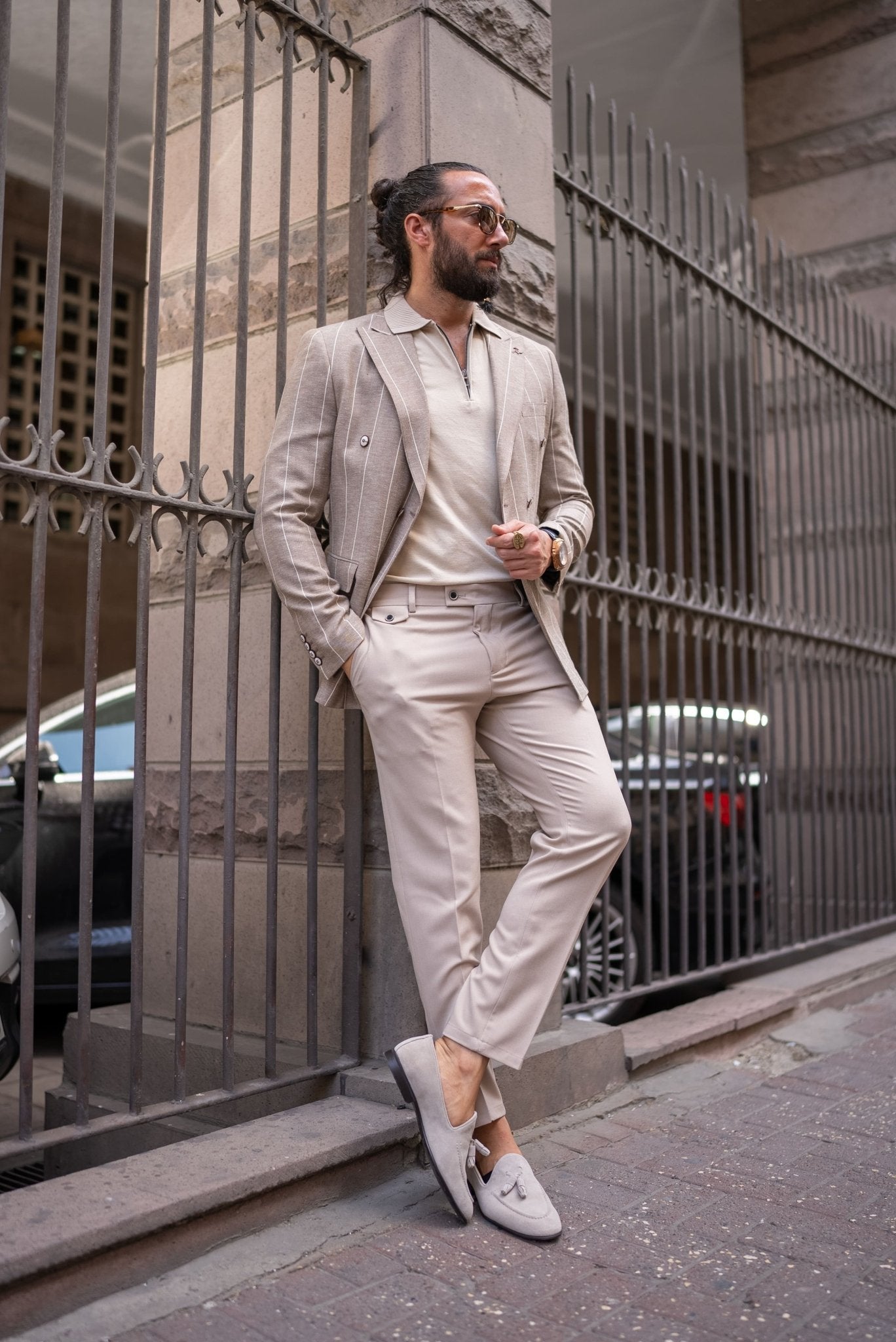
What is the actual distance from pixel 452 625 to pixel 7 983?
1887mm

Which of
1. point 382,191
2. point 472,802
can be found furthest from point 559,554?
point 382,191

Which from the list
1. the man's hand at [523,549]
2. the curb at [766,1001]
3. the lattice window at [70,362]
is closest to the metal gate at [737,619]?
the curb at [766,1001]

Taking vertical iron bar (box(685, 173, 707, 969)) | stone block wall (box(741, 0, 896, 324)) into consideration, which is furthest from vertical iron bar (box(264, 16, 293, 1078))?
stone block wall (box(741, 0, 896, 324))

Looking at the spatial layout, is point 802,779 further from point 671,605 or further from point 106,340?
point 106,340

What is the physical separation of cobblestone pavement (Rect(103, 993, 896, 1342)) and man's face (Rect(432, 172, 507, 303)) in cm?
211

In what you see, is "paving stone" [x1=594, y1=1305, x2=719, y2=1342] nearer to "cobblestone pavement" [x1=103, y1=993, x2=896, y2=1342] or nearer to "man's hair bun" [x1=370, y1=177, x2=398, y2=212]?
"cobblestone pavement" [x1=103, y1=993, x2=896, y2=1342]

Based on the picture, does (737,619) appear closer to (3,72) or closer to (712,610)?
(712,610)

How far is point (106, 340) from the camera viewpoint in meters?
2.70

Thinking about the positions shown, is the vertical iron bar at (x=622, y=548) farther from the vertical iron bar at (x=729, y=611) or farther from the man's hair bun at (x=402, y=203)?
the man's hair bun at (x=402, y=203)

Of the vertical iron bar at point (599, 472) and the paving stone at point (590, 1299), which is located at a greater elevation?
the vertical iron bar at point (599, 472)

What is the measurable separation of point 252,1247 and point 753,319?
421 centimetres

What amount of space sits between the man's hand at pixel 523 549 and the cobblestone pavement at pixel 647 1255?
4.64 feet

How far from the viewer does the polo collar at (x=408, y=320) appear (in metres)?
2.96

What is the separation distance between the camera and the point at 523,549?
8.96 ft
